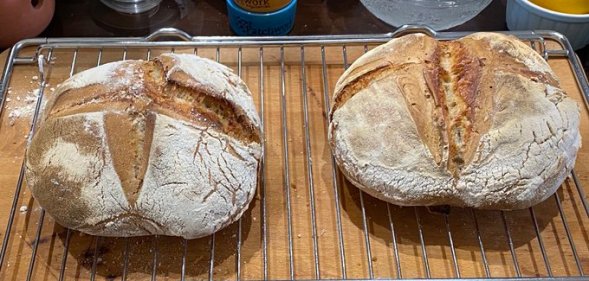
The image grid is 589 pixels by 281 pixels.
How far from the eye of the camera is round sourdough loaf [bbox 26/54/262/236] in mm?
1141

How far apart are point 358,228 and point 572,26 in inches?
33.5

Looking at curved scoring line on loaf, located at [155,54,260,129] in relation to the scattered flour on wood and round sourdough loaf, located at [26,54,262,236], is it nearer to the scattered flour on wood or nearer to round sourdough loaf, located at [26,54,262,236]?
round sourdough loaf, located at [26,54,262,236]

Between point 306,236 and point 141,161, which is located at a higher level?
point 141,161

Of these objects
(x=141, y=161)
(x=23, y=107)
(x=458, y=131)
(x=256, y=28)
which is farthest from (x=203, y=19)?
(x=458, y=131)

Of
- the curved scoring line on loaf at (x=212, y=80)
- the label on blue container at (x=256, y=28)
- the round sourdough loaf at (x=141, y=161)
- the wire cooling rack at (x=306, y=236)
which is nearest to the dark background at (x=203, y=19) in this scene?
the label on blue container at (x=256, y=28)

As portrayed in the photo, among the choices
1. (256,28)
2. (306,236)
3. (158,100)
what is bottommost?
(306,236)

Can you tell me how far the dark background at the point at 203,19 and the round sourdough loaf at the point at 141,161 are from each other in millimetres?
577

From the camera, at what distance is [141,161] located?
45.6 inches

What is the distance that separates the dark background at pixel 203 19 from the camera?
5.79ft

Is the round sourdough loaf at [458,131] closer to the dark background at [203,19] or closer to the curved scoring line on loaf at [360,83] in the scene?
the curved scoring line on loaf at [360,83]

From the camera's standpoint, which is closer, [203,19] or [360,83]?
[360,83]

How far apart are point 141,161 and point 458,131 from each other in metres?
0.64

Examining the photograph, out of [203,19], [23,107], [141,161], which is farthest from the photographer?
[203,19]

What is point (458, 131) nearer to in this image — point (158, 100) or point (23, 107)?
point (158, 100)
